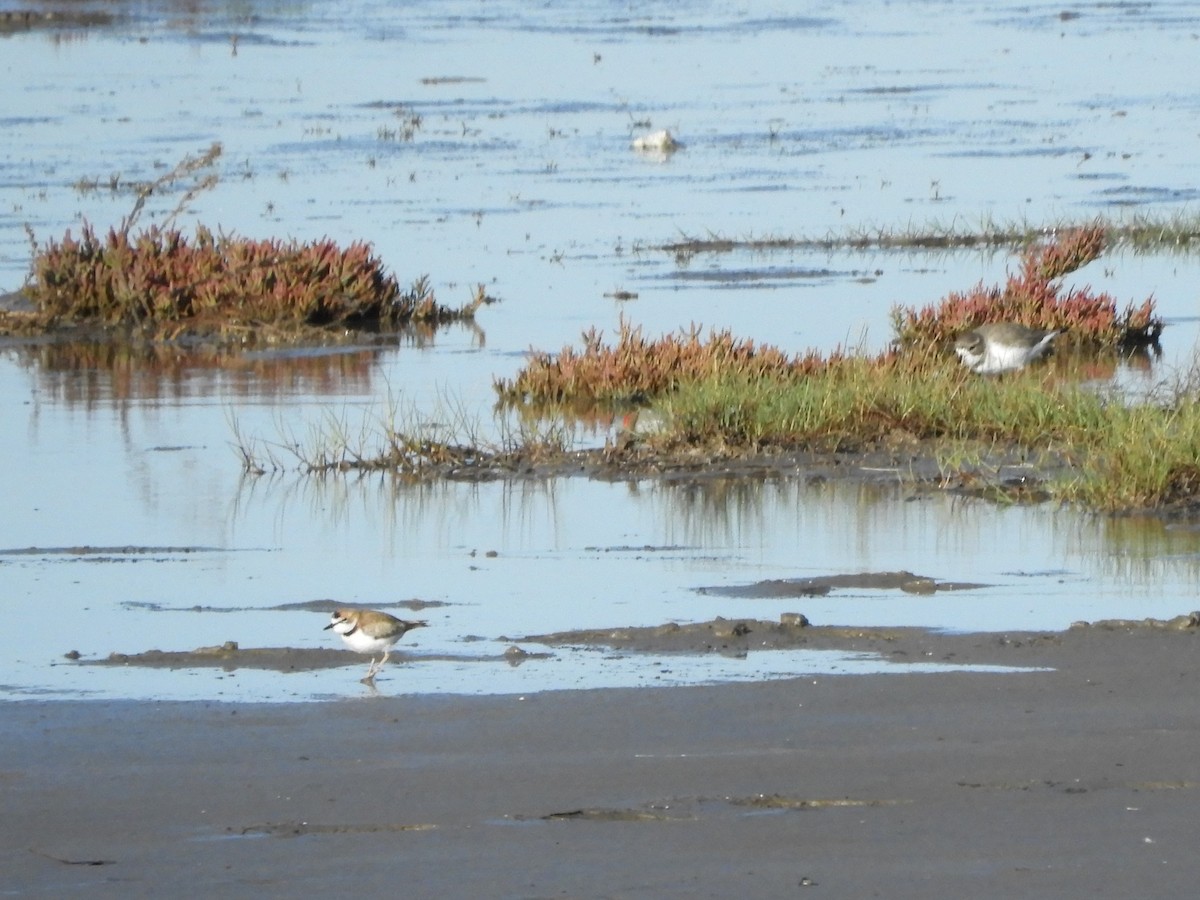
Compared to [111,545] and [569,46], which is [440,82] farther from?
[111,545]

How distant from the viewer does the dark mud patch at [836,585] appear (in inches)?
359

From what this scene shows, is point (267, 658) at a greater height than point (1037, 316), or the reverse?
point (1037, 316)

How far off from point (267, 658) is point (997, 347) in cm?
719

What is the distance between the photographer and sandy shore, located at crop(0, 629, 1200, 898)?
5883 mm

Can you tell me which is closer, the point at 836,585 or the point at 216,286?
the point at 836,585

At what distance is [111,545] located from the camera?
10.5m

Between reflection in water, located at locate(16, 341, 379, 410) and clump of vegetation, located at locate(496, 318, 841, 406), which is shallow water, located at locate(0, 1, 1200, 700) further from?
clump of vegetation, located at locate(496, 318, 841, 406)

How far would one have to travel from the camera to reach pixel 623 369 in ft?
47.4

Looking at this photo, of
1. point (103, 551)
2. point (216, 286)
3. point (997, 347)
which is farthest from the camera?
point (216, 286)

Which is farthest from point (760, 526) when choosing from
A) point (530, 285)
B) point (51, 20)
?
point (51, 20)

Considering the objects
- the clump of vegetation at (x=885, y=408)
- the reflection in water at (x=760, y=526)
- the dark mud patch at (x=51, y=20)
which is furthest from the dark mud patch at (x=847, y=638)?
the dark mud patch at (x=51, y=20)

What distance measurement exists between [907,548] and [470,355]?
7399 millimetres

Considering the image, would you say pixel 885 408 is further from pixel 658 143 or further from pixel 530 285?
pixel 658 143

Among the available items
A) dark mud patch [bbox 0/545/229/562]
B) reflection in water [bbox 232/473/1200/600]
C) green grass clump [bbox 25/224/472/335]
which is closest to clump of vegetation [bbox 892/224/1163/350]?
green grass clump [bbox 25/224/472/335]
